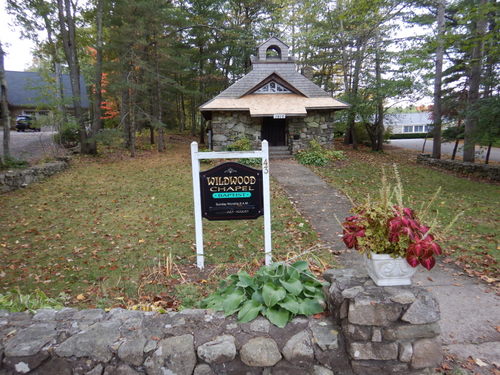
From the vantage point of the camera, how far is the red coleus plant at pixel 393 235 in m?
2.04

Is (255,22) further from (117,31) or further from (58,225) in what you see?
(58,225)

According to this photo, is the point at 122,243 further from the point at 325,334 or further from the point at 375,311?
the point at 375,311

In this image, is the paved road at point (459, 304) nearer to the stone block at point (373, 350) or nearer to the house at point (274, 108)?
the stone block at point (373, 350)

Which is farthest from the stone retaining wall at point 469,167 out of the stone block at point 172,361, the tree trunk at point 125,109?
the tree trunk at point 125,109

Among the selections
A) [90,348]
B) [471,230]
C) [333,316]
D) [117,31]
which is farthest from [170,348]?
[117,31]

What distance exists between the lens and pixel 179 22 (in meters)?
16.9

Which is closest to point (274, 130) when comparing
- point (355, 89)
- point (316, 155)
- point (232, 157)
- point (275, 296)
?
point (316, 155)

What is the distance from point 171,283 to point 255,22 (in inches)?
948

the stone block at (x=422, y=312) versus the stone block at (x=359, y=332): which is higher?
the stone block at (x=422, y=312)

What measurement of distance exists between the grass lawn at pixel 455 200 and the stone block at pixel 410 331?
89cm

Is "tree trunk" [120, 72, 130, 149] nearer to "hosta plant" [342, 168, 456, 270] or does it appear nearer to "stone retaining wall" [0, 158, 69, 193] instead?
"stone retaining wall" [0, 158, 69, 193]

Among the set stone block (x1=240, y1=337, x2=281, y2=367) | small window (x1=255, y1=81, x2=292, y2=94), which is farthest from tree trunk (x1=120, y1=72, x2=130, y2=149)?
stone block (x1=240, y1=337, x2=281, y2=367)

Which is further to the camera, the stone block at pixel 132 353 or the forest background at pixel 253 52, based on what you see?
the forest background at pixel 253 52

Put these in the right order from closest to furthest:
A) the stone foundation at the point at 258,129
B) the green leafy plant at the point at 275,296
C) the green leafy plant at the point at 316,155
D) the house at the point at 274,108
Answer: the green leafy plant at the point at 275,296 → the green leafy plant at the point at 316,155 → the house at the point at 274,108 → the stone foundation at the point at 258,129
